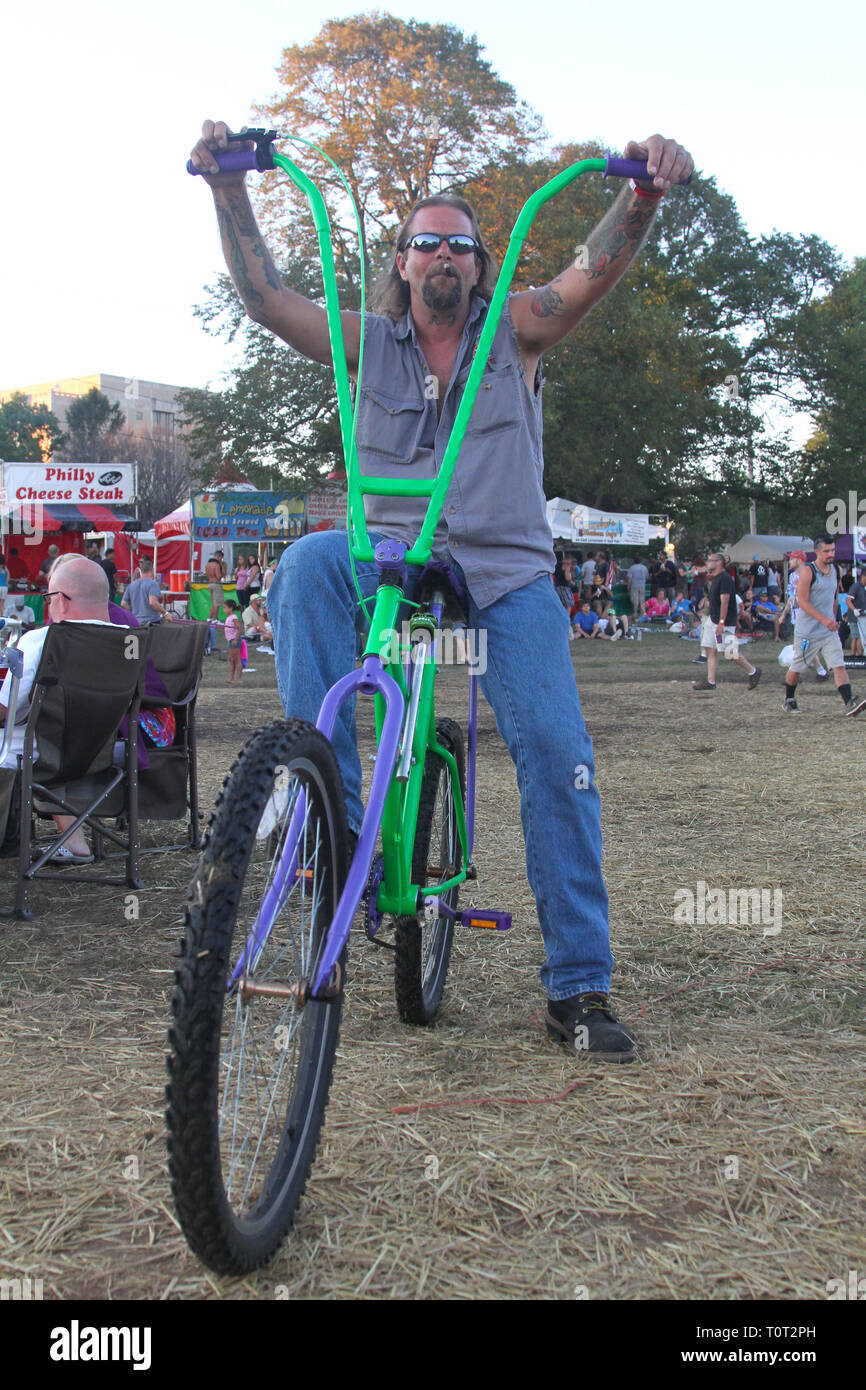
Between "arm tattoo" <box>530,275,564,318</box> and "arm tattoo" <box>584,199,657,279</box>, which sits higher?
"arm tattoo" <box>584,199,657,279</box>

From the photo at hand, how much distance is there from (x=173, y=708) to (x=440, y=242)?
122 inches

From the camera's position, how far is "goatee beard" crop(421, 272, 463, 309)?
2855mm

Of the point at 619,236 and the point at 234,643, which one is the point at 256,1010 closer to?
the point at 619,236

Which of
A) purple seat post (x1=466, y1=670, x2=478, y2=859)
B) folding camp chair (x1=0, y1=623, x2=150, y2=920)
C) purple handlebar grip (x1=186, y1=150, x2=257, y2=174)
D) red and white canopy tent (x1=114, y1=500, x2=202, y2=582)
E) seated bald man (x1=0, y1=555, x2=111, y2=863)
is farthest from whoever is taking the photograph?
red and white canopy tent (x1=114, y1=500, x2=202, y2=582)

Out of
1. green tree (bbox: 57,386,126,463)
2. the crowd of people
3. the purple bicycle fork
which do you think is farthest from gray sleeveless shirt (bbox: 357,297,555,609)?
green tree (bbox: 57,386,126,463)

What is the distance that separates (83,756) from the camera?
182 inches

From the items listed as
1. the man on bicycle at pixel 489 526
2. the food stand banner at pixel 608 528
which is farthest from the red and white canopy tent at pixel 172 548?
the man on bicycle at pixel 489 526

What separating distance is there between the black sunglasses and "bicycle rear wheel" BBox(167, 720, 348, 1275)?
54.5 inches

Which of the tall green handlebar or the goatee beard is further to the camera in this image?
the goatee beard

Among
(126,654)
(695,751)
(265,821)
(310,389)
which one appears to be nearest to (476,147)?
(310,389)

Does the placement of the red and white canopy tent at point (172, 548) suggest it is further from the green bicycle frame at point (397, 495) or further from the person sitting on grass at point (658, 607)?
the green bicycle frame at point (397, 495)

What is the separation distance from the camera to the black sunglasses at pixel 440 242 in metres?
2.80

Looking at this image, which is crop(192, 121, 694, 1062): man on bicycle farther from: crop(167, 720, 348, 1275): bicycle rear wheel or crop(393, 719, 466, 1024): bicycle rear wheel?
crop(167, 720, 348, 1275): bicycle rear wheel
